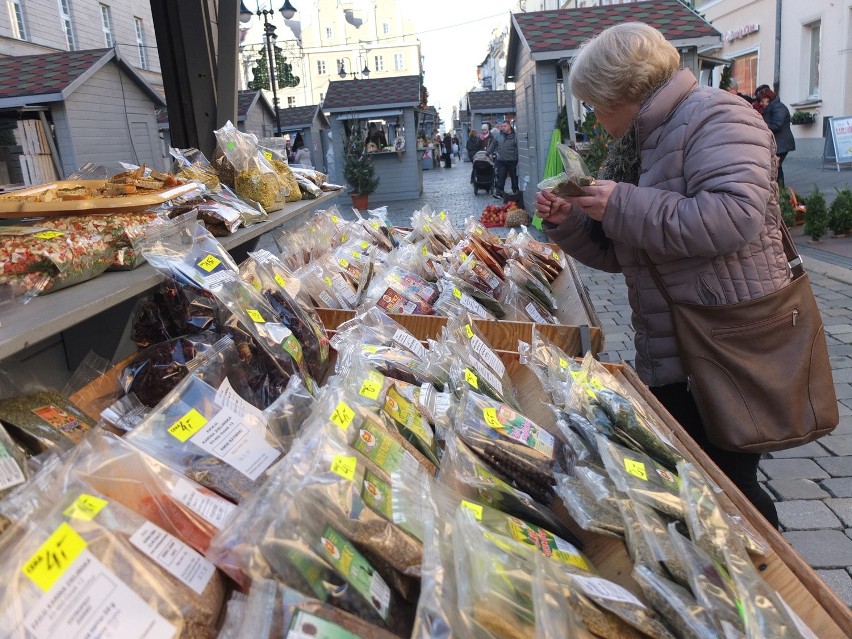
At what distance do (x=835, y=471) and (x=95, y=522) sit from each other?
3311mm

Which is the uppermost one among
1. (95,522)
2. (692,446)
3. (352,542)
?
(95,522)

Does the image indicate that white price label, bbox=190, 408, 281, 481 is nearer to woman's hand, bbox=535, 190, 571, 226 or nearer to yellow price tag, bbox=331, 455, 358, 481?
yellow price tag, bbox=331, 455, 358, 481

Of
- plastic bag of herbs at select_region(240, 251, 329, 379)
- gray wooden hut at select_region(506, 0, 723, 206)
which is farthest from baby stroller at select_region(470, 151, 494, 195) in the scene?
plastic bag of herbs at select_region(240, 251, 329, 379)

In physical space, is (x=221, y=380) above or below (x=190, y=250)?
below

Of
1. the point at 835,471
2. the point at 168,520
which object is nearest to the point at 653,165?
the point at 168,520

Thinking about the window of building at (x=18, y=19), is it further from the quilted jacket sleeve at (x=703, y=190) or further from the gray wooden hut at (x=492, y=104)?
the quilted jacket sleeve at (x=703, y=190)

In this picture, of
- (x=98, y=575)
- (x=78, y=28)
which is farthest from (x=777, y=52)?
(x=78, y=28)

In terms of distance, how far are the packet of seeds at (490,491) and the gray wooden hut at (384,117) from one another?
56.7 feet

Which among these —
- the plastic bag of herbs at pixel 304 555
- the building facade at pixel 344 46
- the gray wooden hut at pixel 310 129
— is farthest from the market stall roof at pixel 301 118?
the building facade at pixel 344 46

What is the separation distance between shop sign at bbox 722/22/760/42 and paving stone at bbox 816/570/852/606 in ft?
60.5

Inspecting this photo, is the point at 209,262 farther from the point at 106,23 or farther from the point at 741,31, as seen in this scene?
the point at 106,23

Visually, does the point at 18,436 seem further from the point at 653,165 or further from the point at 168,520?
the point at 653,165

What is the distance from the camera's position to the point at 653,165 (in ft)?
6.73

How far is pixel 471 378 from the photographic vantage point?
5.70 feet
